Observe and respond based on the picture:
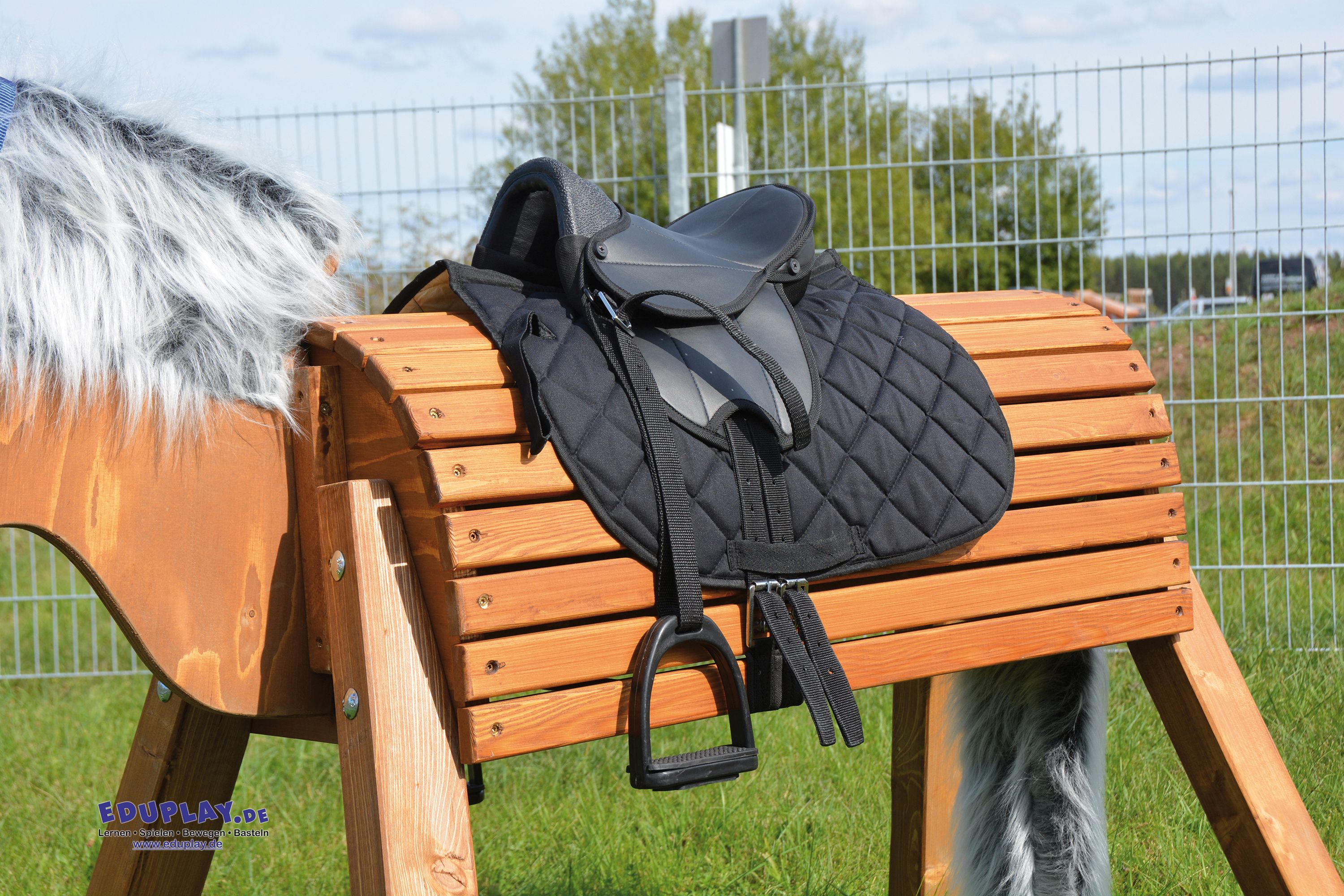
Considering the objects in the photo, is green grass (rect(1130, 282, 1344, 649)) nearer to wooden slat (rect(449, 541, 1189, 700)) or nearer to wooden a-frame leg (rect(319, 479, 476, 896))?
wooden slat (rect(449, 541, 1189, 700))

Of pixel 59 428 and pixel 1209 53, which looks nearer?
pixel 59 428

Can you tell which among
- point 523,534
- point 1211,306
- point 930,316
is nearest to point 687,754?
point 523,534

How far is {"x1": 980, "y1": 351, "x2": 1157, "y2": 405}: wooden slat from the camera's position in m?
1.47

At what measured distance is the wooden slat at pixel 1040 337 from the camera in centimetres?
150

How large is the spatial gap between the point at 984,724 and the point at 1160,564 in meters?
0.41

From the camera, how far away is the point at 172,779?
1.39 m

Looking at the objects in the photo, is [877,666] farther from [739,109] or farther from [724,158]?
[739,109]

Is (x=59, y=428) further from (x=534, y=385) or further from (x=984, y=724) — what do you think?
(x=984, y=724)

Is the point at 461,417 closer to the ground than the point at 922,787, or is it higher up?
higher up

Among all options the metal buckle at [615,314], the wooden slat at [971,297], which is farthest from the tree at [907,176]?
the metal buckle at [615,314]

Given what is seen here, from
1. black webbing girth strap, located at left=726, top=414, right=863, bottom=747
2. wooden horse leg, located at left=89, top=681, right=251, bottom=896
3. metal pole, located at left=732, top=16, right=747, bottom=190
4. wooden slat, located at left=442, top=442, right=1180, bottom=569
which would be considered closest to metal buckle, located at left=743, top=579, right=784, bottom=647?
black webbing girth strap, located at left=726, top=414, right=863, bottom=747

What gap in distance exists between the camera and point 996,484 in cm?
134

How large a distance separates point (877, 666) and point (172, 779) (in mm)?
909

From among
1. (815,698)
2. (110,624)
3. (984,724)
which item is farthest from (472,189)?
(815,698)
